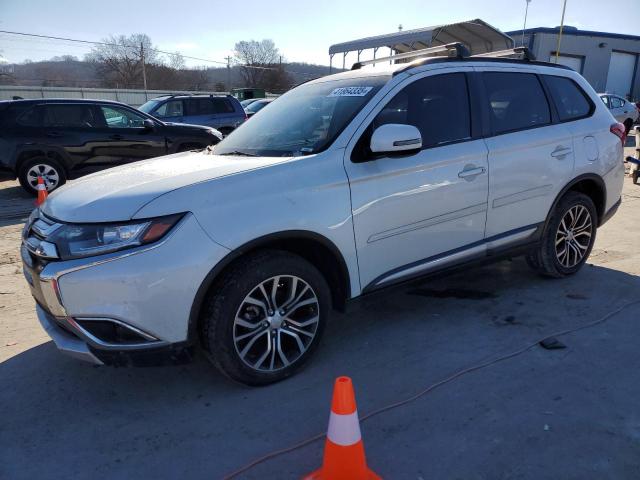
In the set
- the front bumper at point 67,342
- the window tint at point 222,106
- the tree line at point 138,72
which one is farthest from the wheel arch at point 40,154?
the tree line at point 138,72

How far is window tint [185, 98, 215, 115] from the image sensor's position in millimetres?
13492

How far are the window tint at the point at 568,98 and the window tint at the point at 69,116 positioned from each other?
7884 mm

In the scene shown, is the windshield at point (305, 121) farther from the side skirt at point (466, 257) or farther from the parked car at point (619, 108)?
the parked car at point (619, 108)

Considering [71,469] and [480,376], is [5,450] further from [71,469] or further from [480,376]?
[480,376]

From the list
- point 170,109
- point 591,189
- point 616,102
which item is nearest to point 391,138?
point 591,189

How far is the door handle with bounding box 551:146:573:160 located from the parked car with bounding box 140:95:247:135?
399 inches

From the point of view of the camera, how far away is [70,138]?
29.6 feet

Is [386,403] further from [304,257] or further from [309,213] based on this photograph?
[309,213]

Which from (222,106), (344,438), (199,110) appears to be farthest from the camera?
(222,106)

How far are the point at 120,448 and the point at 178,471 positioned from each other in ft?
1.25

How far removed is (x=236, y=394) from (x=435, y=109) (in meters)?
2.34

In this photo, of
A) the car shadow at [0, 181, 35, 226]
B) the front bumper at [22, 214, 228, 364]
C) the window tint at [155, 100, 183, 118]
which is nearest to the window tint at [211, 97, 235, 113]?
the window tint at [155, 100, 183, 118]

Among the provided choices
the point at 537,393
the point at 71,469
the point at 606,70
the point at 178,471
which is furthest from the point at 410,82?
the point at 606,70

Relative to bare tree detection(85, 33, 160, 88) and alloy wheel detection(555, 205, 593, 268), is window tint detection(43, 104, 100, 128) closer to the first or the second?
alloy wheel detection(555, 205, 593, 268)
